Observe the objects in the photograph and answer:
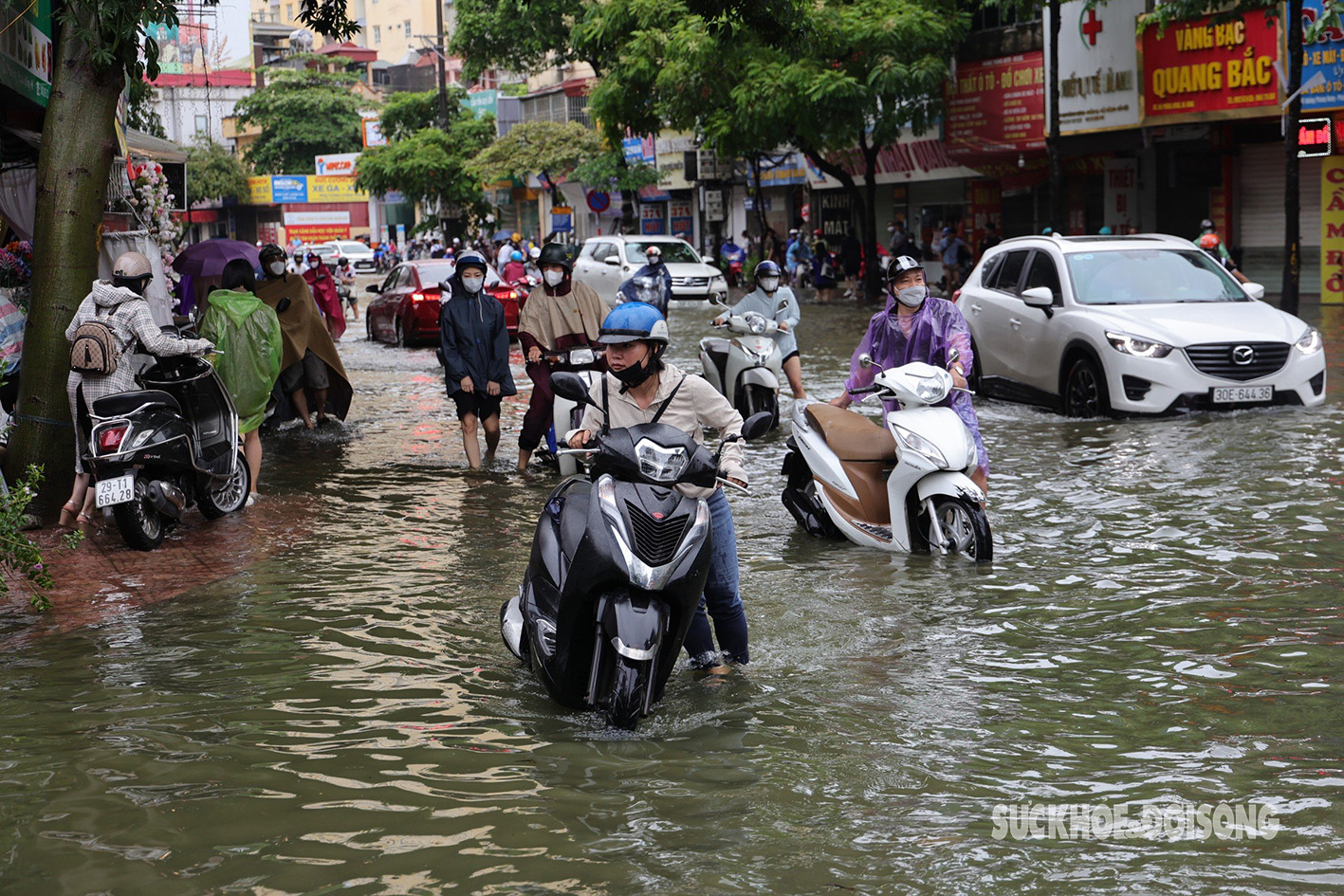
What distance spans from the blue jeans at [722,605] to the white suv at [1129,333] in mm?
7828

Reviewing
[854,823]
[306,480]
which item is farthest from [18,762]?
[306,480]

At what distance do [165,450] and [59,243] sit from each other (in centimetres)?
171

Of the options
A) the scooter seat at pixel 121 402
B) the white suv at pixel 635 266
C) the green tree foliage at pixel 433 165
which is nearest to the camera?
the scooter seat at pixel 121 402

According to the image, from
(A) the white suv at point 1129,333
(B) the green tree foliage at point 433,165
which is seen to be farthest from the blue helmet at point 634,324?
(B) the green tree foliage at point 433,165

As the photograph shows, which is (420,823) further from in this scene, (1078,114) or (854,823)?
(1078,114)

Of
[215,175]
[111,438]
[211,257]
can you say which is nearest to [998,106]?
[211,257]

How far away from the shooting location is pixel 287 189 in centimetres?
8212

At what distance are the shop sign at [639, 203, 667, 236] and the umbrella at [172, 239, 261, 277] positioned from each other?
4472 cm

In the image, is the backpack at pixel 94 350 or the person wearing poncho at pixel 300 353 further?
the person wearing poncho at pixel 300 353

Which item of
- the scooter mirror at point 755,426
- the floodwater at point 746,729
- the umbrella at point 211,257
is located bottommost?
the floodwater at point 746,729

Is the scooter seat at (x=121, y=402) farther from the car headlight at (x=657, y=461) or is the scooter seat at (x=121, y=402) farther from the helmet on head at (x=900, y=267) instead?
the car headlight at (x=657, y=461)

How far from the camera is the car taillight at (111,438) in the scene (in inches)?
350

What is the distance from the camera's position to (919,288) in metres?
9.21

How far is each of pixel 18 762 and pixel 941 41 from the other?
28.4 meters
